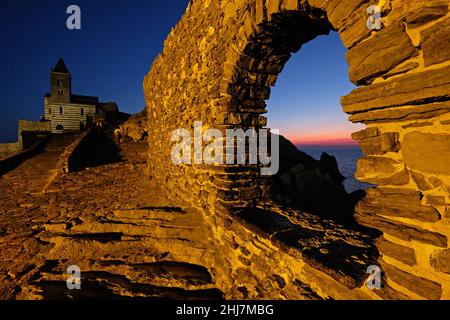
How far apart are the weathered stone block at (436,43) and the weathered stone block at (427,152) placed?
393mm

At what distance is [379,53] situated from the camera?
143 centimetres

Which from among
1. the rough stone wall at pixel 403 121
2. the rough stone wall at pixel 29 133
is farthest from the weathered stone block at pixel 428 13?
the rough stone wall at pixel 29 133

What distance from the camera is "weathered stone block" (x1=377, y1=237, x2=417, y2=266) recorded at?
53.4 inches

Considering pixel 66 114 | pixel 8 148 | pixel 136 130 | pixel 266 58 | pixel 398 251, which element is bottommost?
pixel 398 251

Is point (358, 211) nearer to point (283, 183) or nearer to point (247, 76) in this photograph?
point (247, 76)

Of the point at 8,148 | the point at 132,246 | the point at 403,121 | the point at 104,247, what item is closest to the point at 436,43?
the point at 403,121

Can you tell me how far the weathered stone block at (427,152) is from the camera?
1.19 m

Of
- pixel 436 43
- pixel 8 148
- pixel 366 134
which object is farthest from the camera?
pixel 8 148

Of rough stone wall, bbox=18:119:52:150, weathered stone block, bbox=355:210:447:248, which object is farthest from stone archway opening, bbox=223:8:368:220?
rough stone wall, bbox=18:119:52:150

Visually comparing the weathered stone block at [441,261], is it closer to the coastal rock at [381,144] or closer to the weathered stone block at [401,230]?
the weathered stone block at [401,230]

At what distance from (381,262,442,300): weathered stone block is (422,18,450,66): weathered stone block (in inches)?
47.7

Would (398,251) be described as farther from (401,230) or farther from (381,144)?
(381,144)

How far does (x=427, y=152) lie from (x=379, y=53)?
67cm
